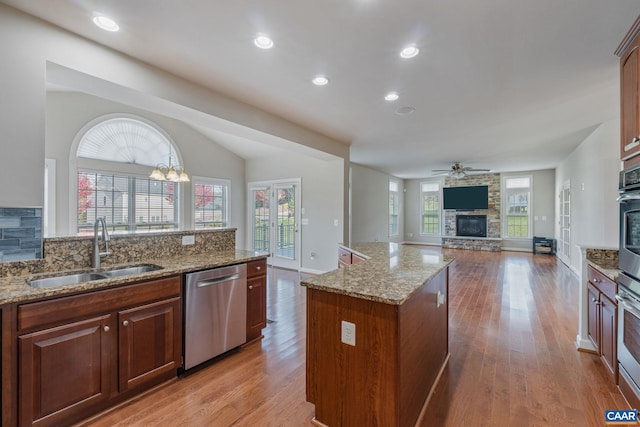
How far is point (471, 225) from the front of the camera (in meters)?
9.70

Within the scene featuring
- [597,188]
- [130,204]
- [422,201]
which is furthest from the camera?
[422,201]

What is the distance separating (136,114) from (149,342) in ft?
16.5

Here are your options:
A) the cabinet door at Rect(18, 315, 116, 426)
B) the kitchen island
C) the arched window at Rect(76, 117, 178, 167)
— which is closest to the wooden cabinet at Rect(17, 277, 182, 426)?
the cabinet door at Rect(18, 315, 116, 426)

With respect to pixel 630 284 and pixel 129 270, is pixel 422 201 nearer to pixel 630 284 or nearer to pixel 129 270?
pixel 630 284

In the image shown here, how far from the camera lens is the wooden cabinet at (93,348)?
154 centimetres

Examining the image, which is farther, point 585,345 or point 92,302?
point 585,345

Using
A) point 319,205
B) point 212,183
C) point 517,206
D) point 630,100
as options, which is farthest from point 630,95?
point 517,206

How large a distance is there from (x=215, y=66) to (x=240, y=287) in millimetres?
2047

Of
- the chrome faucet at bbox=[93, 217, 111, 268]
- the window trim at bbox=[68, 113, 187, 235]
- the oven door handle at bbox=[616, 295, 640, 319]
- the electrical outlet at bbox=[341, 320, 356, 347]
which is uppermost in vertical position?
the window trim at bbox=[68, 113, 187, 235]

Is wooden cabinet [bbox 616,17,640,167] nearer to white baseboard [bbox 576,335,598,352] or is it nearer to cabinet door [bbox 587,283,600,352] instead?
cabinet door [bbox 587,283,600,352]

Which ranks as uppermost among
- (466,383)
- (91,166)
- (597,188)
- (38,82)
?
(38,82)

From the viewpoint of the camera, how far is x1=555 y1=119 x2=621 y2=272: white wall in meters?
4.23

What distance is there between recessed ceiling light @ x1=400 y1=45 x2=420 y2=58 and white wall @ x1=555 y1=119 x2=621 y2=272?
3.23 meters

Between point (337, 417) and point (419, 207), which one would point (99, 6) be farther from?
point (419, 207)
